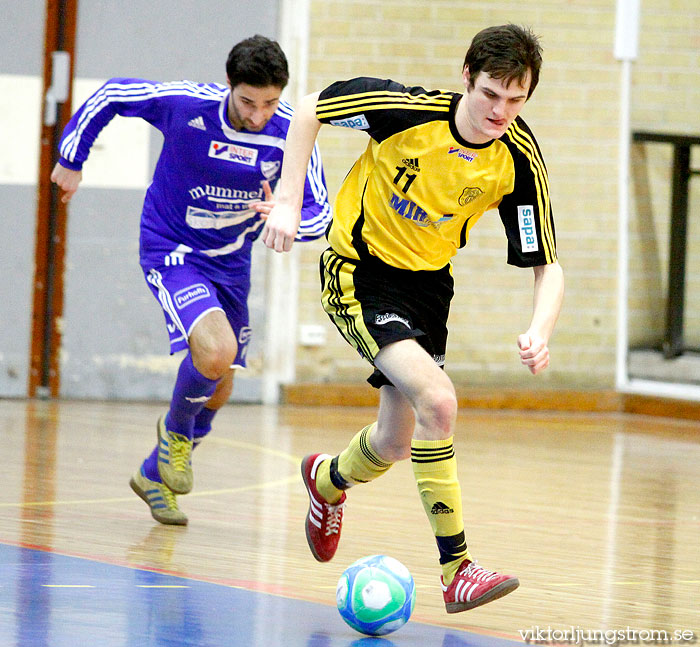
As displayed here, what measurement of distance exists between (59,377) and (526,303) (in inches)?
133

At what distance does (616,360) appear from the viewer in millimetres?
9867

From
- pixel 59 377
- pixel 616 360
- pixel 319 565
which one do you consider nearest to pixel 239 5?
pixel 59 377

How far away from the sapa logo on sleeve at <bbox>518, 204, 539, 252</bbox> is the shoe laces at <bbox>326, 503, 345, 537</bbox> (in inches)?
42.8

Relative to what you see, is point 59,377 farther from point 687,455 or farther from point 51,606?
point 51,606

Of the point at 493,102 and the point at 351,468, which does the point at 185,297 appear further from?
the point at 493,102

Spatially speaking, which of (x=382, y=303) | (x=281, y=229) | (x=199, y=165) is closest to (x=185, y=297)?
(x=199, y=165)

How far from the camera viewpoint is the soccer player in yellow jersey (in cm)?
363

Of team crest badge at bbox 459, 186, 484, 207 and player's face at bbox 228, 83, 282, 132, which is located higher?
player's face at bbox 228, 83, 282, 132

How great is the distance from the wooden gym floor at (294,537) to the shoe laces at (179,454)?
0.23 m

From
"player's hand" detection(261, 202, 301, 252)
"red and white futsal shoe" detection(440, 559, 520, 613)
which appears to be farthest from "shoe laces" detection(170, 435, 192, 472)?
"red and white futsal shoe" detection(440, 559, 520, 613)

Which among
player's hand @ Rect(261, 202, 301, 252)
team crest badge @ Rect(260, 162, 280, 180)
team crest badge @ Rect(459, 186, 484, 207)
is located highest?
team crest badge @ Rect(260, 162, 280, 180)

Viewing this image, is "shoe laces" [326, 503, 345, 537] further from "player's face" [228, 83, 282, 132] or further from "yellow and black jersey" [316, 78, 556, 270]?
"player's face" [228, 83, 282, 132]

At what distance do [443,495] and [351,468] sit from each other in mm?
634

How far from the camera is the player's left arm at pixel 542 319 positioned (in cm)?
349
